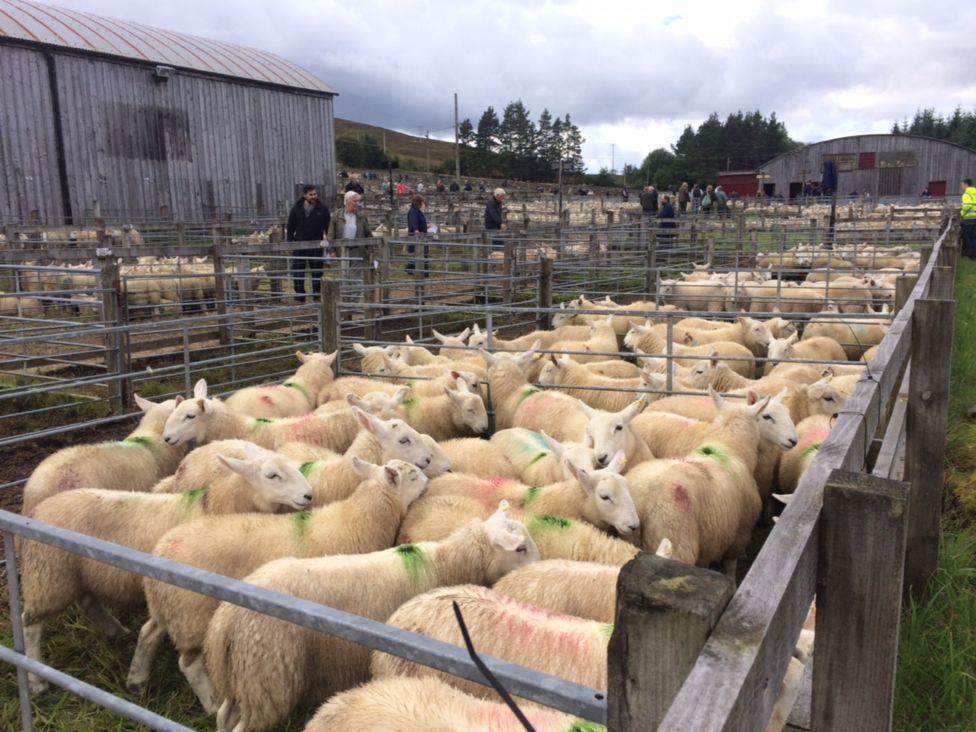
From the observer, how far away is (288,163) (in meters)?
28.5

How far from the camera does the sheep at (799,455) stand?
17.1ft

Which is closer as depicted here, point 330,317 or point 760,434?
point 760,434

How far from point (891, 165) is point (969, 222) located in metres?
41.2

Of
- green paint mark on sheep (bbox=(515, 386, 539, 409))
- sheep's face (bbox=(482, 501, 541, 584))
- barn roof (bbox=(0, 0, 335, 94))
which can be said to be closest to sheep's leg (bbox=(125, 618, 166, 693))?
sheep's face (bbox=(482, 501, 541, 584))

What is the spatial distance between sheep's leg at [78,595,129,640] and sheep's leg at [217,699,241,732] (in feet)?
3.94

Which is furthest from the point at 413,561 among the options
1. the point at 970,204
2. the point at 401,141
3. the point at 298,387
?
the point at 401,141

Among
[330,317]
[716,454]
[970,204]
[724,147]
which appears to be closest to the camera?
[716,454]

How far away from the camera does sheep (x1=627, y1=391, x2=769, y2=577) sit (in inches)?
166

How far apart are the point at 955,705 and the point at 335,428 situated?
4077mm

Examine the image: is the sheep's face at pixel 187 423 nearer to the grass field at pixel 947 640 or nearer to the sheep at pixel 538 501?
the sheep at pixel 538 501

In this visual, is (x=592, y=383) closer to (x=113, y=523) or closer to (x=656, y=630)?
(x=113, y=523)

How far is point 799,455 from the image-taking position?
17.3 ft

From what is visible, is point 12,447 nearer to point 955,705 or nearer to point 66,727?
point 66,727

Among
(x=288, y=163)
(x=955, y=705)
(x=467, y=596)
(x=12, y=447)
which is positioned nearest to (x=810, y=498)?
(x=467, y=596)
